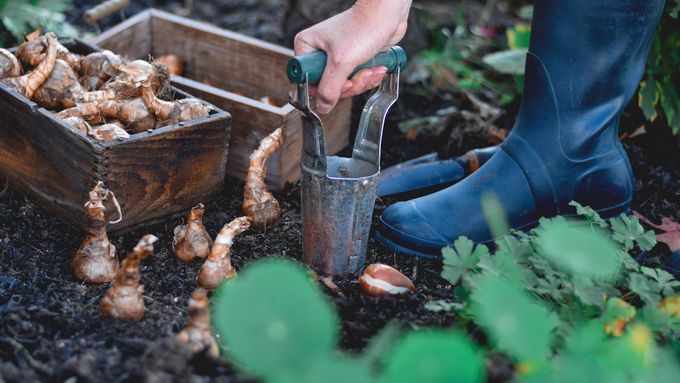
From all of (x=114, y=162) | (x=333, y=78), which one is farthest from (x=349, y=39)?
(x=114, y=162)

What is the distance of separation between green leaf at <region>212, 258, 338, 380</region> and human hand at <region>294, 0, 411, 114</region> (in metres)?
0.85

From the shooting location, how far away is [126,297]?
5.18ft

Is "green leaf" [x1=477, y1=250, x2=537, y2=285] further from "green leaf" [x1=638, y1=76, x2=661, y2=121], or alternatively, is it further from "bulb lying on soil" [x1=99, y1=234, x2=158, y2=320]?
"green leaf" [x1=638, y1=76, x2=661, y2=121]

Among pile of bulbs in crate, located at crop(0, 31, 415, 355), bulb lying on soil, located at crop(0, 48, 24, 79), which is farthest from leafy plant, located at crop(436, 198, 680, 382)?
bulb lying on soil, located at crop(0, 48, 24, 79)

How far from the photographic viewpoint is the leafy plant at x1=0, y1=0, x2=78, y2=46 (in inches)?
102

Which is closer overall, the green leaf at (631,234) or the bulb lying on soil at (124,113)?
the green leaf at (631,234)

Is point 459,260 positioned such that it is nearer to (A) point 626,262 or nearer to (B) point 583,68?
(A) point 626,262

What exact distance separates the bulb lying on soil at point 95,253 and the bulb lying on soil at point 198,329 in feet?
1.49

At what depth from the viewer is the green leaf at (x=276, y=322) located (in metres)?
0.88

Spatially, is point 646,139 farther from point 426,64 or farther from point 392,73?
point 392,73

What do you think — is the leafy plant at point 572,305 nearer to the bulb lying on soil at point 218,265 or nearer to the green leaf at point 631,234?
the green leaf at point 631,234

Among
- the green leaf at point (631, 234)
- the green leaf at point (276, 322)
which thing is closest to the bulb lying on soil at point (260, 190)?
the green leaf at point (631, 234)

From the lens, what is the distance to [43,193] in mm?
2039

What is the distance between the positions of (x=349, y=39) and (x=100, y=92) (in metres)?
0.74
